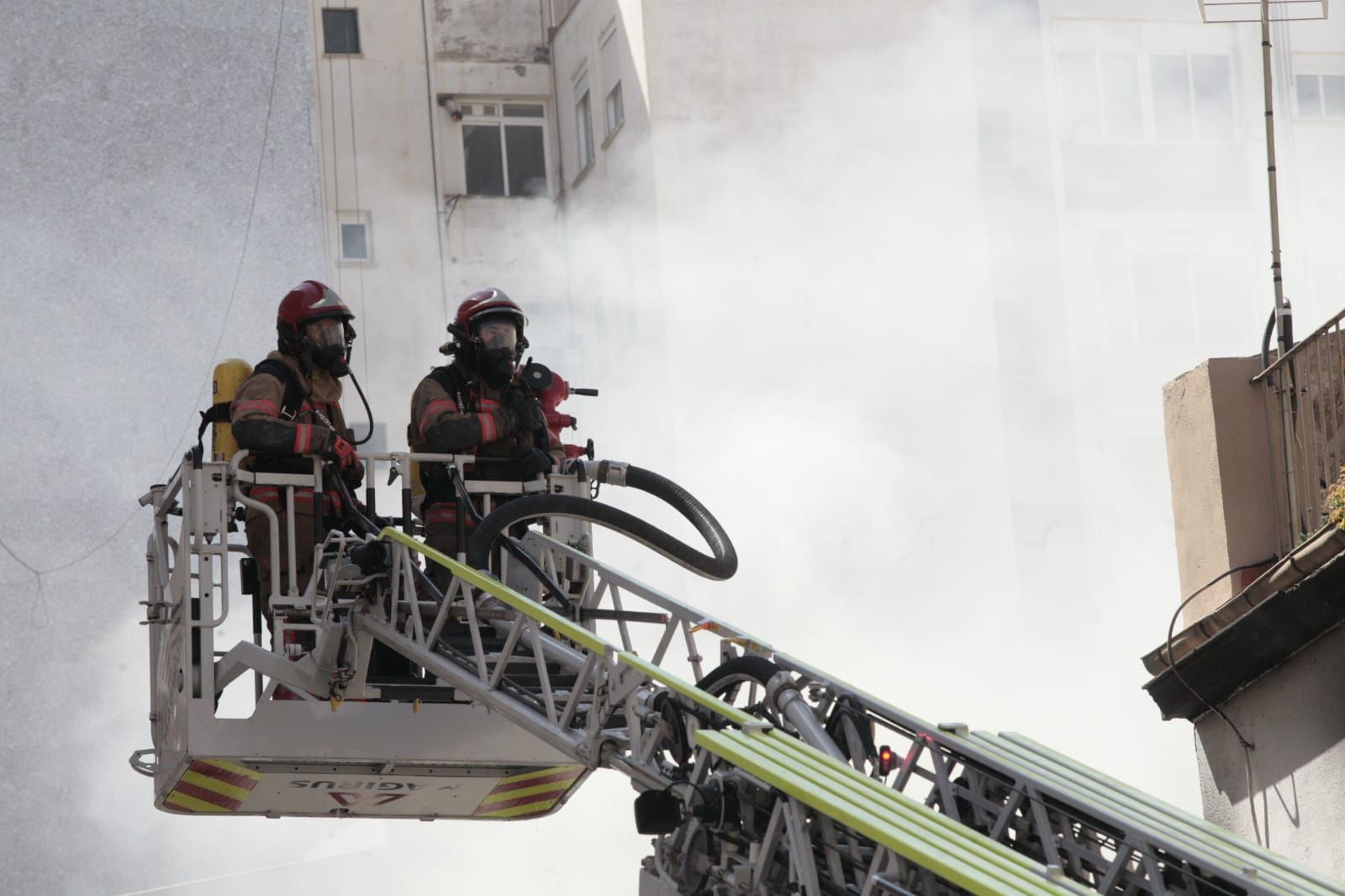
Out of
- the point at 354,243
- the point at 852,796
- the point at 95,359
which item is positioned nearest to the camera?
the point at 852,796

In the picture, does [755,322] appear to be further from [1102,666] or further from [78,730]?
[78,730]

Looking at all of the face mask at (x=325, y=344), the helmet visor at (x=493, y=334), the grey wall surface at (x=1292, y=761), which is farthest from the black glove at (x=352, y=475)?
the grey wall surface at (x=1292, y=761)

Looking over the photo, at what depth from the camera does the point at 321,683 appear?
26.9 ft

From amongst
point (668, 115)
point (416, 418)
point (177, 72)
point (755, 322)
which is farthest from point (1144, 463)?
point (416, 418)

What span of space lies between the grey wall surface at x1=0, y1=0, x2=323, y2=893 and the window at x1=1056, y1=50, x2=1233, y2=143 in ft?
32.6

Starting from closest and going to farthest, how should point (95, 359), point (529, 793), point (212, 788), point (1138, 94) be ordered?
point (212, 788), point (529, 793), point (95, 359), point (1138, 94)

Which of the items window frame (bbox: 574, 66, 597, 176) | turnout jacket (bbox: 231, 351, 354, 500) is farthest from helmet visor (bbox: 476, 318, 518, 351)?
window frame (bbox: 574, 66, 597, 176)

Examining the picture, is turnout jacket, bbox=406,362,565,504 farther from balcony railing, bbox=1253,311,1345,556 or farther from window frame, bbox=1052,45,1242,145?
window frame, bbox=1052,45,1242,145

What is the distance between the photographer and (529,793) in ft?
29.5

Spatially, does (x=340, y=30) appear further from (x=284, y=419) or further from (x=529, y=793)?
(x=529, y=793)

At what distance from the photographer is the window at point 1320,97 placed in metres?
26.0

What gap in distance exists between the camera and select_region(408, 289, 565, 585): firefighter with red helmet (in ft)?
28.4

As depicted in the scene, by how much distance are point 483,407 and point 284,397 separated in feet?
2.78

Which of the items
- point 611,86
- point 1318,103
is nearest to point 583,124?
point 611,86
